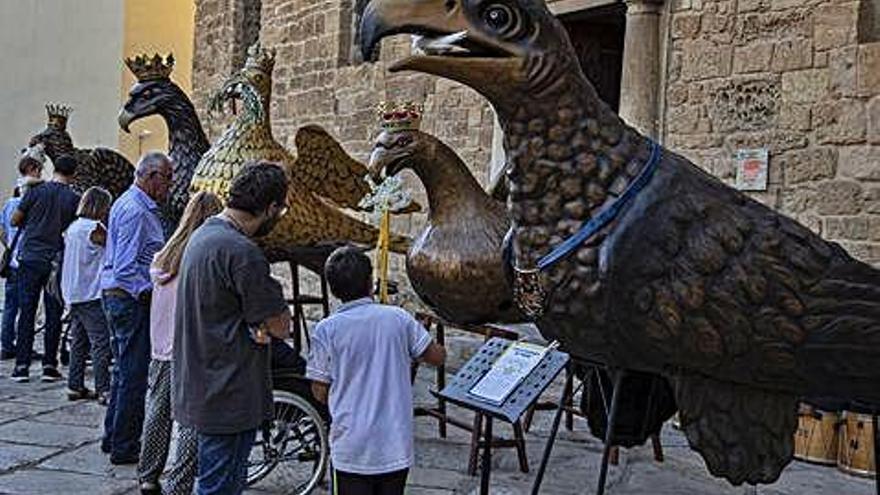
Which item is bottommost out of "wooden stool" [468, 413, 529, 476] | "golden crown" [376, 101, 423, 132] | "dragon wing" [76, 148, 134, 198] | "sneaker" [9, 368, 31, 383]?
"sneaker" [9, 368, 31, 383]

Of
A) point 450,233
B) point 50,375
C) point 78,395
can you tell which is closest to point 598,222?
point 450,233

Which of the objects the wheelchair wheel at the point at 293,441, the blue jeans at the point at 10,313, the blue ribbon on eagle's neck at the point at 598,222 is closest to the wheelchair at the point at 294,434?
the wheelchair wheel at the point at 293,441

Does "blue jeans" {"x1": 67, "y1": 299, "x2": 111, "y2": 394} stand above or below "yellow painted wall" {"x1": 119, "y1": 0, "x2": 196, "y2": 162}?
below

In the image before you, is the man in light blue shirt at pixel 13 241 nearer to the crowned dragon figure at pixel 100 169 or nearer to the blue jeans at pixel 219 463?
the crowned dragon figure at pixel 100 169

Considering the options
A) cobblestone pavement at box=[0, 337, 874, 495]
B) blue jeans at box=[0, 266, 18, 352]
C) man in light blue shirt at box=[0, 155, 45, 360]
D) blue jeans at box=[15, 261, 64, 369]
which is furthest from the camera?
blue jeans at box=[0, 266, 18, 352]

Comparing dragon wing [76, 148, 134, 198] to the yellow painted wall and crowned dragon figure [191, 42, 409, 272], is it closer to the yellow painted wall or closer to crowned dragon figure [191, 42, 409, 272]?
crowned dragon figure [191, 42, 409, 272]

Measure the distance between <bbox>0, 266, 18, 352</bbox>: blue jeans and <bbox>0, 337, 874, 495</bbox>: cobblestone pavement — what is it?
1813 millimetres

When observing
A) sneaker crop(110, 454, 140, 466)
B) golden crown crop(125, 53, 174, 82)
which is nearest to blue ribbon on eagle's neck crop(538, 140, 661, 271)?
sneaker crop(110, 454, 140, 466)

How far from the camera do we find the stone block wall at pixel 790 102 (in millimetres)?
6246

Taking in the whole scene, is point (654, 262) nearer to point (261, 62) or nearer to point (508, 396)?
point (508, 396)

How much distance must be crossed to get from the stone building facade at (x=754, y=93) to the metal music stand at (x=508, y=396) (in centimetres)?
309

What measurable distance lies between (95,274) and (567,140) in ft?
15.9

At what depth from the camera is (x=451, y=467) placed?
19.3 feet

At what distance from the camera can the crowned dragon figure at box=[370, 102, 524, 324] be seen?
504 centimetres
